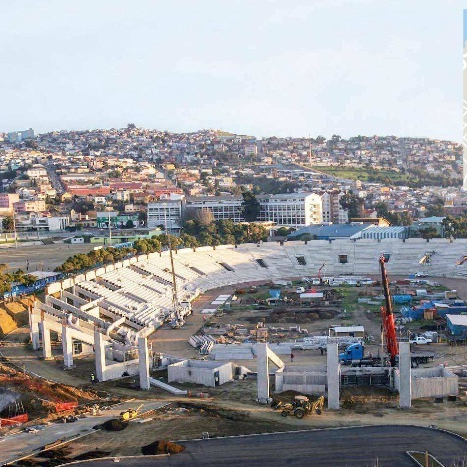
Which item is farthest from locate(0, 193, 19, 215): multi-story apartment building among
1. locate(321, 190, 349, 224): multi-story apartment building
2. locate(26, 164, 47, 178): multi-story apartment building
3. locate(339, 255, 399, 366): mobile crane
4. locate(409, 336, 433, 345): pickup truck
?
locate(339, 255, 399, 366): mobile crane

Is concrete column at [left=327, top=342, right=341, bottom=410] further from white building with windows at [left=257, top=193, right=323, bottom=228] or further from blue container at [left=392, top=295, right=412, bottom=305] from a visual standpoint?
white building with windows at [left=257, top=193, right=323, bottom=228]

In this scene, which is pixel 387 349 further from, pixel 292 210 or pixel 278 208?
pixel 278 208

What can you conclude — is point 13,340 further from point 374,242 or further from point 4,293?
point 374,242

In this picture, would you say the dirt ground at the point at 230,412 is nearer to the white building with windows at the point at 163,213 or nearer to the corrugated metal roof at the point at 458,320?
the corrugated metal roof at the point at 458,320


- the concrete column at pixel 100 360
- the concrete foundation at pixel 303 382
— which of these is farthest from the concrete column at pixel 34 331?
the concrete foundation at pixel 303 382

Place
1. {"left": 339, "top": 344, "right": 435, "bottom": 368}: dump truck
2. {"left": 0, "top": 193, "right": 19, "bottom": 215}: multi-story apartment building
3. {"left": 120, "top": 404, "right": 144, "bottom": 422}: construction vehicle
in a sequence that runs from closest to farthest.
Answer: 1. {"left": 120, "top": 404, "right": 144, "bottom": 422}: construction vehicle
2. {"left": 339, "top": 344, "right": 435, "bottom": 368}: dump truck
3. {"left": 0, "top": 193, "right": 19, "bottom": 215}: multi-story apartment building

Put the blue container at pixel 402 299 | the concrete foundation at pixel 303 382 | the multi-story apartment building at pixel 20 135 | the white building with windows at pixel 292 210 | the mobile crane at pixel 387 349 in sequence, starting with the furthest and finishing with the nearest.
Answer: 1. the multi-story apartment building at pixel 20 135
2. the white building with windows at pixel 292 210
3. the blue container at pixel 402 299
4. the mobile crane at pixel 387 349
5. the concrete foundation at pixel 303 382

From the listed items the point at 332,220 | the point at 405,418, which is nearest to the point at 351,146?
the point at 332,220
